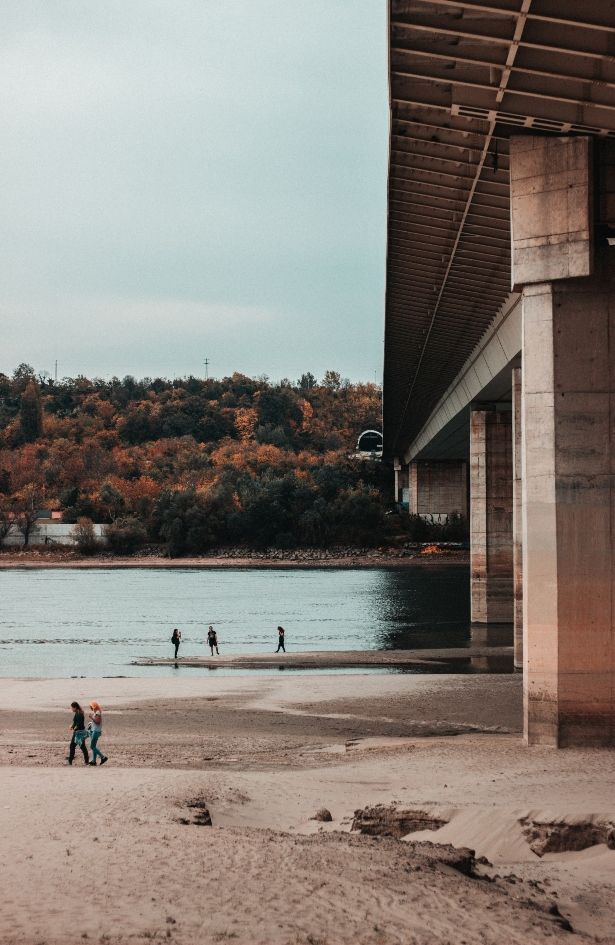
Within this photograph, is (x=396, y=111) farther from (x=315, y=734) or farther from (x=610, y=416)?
(x=315, y=734)

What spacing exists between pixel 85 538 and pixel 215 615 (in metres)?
80.0

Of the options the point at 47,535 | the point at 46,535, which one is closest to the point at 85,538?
the point at 47,535

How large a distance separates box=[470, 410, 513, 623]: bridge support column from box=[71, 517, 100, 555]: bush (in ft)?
317

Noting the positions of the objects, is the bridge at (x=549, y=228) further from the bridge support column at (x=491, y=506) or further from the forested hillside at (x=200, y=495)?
the forested hillside at (x=200, y=495)

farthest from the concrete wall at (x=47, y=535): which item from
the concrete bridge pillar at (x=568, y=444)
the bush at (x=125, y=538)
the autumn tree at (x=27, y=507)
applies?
the concrete bridge pillar at (x=568, y=444)

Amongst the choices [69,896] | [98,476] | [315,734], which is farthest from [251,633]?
[98,476]

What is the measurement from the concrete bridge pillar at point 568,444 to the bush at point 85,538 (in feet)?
411

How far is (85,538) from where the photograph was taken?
139m

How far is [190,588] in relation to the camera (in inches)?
3553

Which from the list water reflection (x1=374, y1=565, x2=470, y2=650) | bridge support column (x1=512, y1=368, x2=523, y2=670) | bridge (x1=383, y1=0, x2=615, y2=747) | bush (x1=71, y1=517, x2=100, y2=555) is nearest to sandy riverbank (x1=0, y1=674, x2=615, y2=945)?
bridge (x1=383, y1=0, x2=615, y2=747)

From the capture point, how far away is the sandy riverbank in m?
9.13

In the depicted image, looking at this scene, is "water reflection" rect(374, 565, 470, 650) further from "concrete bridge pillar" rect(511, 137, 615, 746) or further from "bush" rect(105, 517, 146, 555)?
"bush" rect(105, 517, 146, 555)

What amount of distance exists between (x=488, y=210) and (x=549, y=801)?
12905mm

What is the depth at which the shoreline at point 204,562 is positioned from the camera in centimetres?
12312
